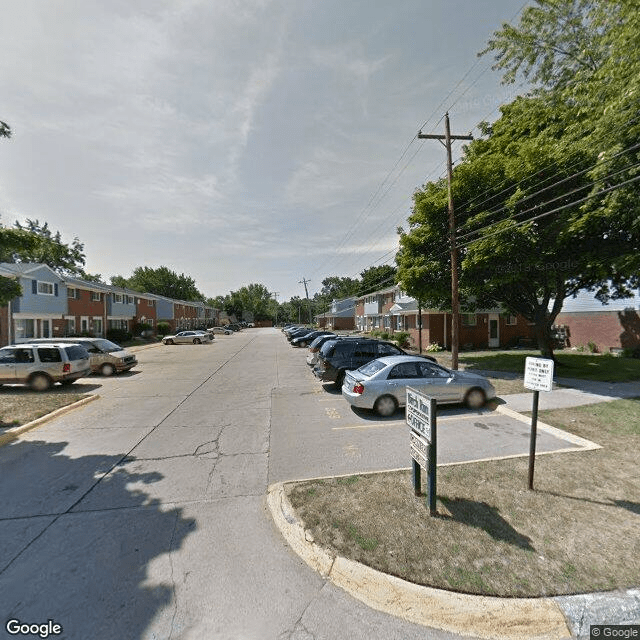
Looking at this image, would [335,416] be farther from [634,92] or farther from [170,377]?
[634,92]

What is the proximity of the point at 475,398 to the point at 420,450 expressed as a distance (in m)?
5.71

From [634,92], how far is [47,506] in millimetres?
14447

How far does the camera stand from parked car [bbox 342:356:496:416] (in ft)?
28.2

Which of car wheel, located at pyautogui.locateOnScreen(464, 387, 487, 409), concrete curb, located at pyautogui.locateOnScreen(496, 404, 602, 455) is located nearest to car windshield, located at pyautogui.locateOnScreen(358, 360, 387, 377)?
car wheel, located at pyautogui.locateOnScreen(464, 387, 487, 409)

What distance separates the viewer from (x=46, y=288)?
24.1 meters

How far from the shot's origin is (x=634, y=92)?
26.7ft

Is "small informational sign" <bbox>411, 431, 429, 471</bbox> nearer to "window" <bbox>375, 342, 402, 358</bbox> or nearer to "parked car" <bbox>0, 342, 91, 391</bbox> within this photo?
"window" <bbox>375, 342, 402, 358</bbox>

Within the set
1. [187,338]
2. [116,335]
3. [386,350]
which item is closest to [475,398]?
[386,350]

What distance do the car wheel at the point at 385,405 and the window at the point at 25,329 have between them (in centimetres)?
2458

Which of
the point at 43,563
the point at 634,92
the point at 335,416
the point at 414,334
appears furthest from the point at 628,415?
the point at 414,334

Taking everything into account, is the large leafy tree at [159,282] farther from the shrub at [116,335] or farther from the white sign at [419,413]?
the white sign at [419,413]

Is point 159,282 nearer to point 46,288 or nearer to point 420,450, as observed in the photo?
point 46,288
